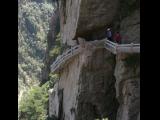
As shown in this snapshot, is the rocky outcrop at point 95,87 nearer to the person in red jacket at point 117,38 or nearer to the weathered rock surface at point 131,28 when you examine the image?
the weathered rock surface at point 131,28

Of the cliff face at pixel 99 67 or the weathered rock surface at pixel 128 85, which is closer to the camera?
the weathered rock surface at pixel 128 85

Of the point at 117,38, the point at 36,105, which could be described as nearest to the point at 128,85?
the point at 117,38

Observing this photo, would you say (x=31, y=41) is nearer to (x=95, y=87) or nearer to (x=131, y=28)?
(x=95, y=87)

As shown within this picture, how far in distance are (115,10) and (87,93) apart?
4.69 metres

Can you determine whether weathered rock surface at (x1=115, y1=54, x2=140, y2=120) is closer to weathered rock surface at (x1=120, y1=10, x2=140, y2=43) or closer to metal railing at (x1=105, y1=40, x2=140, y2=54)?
metal railing at (x1=105, y1=40, x2=140, y2=54)

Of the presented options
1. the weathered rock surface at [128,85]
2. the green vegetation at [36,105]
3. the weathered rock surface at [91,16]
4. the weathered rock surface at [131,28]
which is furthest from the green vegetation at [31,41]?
the weathered rock surface at [128,85]

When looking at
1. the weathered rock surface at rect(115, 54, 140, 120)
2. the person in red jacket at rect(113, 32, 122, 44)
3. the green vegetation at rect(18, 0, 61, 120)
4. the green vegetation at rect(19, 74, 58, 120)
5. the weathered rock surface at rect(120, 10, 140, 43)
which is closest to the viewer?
the weathered rock surface at rect(115, 54, 140, 120)

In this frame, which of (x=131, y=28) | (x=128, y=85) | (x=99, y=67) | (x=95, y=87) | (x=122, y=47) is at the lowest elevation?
(x=95, y=87)

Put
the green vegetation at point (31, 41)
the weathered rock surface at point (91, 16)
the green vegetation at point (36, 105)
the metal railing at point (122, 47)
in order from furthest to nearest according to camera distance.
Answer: the green vegetation at point (31, 41), the green vegetation at point (36, 105), the weathered rock surface at point (91, 16), the metal railing at point (122, 47)

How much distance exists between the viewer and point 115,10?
28.2 metres

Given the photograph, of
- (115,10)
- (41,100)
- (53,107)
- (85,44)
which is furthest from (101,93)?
(41,100)

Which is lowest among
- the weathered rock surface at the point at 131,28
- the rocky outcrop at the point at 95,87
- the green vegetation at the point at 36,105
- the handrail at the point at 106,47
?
the green vegetation at the point at 36,105

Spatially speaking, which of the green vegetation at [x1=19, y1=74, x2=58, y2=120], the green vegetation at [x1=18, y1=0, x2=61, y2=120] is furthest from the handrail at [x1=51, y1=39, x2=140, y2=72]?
the green vegetation at [x1=18, y1=0, x2=61, y2=120]
